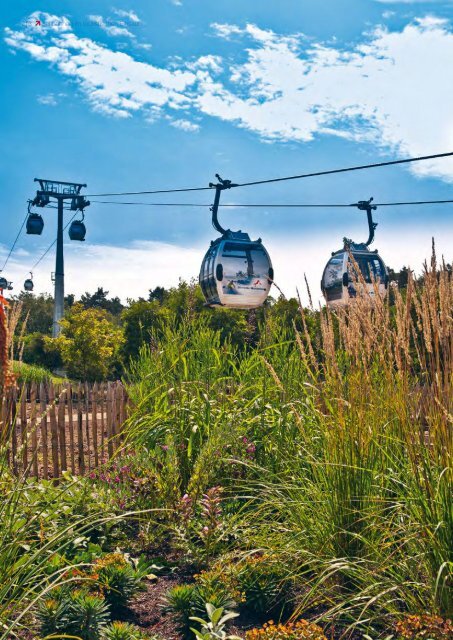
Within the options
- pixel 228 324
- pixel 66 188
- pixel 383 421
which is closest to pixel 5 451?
pixel 383 421

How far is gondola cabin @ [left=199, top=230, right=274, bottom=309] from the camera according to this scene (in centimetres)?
1005

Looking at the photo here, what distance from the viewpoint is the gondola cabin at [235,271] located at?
10047 mm

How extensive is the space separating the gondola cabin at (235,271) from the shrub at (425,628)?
8.06 metres

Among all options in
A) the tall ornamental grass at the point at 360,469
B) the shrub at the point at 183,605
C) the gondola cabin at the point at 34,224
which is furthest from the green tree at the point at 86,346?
the shrub at the point at 183,605

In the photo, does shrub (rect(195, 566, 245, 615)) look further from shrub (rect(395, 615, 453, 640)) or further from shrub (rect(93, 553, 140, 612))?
shrub (rect(395, 615, 453, 640))

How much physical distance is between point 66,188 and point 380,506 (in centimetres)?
3023

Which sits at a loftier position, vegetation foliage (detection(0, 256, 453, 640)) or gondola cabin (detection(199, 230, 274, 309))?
gondola cabin (detection(199, 230, 274, 309))

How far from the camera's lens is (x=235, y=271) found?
396 inches

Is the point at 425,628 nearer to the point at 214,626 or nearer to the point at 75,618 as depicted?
the point at 214,626

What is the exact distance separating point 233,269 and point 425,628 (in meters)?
8.09

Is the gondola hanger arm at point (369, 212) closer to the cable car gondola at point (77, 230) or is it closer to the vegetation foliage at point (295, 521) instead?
the vegetation foliage at point (295, 521)

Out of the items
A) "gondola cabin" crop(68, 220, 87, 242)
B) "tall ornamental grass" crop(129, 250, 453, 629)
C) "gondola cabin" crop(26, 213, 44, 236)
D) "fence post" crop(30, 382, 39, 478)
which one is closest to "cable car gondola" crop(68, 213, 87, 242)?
"gondola cabin" crop(68, 220, 87, 242)

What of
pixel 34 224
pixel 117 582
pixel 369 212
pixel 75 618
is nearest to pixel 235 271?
pixel 369 212

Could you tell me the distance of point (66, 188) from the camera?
31.1m
